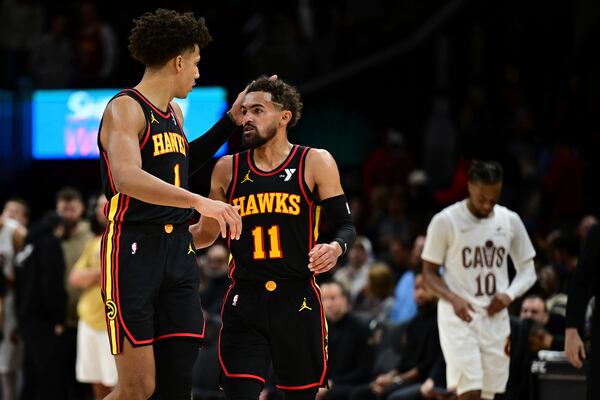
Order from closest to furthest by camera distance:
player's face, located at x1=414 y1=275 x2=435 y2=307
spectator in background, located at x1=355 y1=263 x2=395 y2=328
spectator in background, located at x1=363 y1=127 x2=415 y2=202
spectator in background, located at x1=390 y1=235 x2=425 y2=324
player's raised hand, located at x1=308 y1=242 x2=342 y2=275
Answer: player's raised hand, located at x1=308 y1=242 x2=342 y2=275 → player's face, located at x1=414 y1=275 x2=435 y2=307 → spectator in background, located at x1=390 y1=235 x2=425 y2=324 → spectator in background, located at x1=355 y1=263 x2=395 y2=328 → spectator in background, located at x1=363 y1=127 x2=415 y2=202

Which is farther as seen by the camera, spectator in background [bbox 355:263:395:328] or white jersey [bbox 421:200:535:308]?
spectator in background [bbox 355:263:395:328]

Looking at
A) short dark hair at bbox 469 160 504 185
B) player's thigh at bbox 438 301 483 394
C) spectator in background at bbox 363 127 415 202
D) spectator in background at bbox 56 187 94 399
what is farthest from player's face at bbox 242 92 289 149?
spectator in background at bbox 363 127 415 202

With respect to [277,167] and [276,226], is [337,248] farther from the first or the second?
[277,167]

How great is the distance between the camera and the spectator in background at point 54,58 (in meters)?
16.3

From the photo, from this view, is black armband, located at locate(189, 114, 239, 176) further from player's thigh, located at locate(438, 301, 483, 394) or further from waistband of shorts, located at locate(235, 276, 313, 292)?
player's thigh, located at locate(438, 301, 483, 394)

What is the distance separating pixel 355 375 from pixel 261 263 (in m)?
4.40

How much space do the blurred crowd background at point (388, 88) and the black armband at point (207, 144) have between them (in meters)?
6.36

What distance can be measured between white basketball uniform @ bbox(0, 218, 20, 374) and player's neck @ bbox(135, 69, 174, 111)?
7.18 metres

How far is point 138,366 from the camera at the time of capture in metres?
5.60

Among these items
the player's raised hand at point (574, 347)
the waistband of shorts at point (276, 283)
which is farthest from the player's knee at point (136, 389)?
the player's raised hand at point (574, 347)

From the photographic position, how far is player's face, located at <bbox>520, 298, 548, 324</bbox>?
954 cm

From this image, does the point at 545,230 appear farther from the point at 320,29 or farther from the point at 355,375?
the point at 320,29

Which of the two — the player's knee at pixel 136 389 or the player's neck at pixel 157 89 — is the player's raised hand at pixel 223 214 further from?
the player's knee at pixel 136 389

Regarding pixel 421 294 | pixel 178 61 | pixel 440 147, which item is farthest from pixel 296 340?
pixel 440 147
